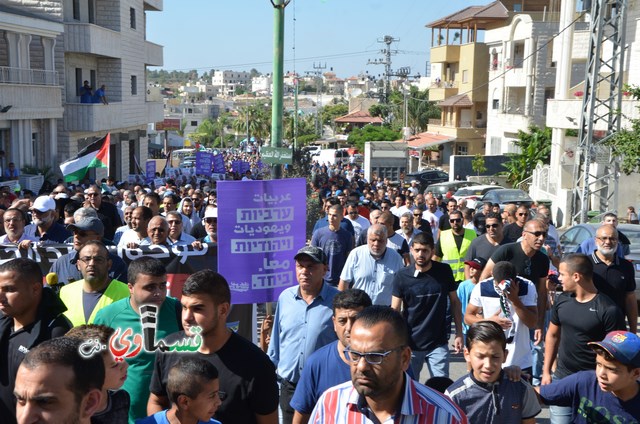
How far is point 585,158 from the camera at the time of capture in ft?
63.0

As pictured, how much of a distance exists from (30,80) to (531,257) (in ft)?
76.1

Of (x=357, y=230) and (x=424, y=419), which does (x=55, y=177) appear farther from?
(x=424, y=419)

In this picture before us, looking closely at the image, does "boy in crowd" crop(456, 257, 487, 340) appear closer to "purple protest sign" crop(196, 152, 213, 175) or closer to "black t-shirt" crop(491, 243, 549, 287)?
"black t-shirt" crop(491, 243, 549, 287)

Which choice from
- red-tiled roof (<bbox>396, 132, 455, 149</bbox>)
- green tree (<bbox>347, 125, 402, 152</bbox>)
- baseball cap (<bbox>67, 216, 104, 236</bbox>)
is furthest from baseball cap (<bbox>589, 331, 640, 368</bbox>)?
green tree (<bbox>347, 125, 402, 152</bbox>)

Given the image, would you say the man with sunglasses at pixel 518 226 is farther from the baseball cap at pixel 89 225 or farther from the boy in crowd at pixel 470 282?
the baseball cap at pixel 89 225

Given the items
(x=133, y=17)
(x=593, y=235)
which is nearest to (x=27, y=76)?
(x=133, y=17)

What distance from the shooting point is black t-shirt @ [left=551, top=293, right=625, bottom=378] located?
5684 mm

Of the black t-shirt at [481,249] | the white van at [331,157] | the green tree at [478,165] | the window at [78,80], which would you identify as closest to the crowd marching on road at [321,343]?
the black t-shirt at [481,249]

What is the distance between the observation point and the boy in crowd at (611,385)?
420cm

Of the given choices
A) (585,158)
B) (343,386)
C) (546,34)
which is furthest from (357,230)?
(546,34)

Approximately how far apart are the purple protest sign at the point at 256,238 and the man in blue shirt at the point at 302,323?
0.85 meters

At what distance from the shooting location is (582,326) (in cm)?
573

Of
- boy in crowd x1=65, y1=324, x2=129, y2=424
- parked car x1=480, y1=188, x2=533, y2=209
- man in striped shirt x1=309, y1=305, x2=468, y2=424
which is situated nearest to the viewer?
man in striped shirt x1=309, y1=305, x2=468, y2=424

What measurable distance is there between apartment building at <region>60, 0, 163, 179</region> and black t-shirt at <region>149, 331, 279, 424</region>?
89.9ft
